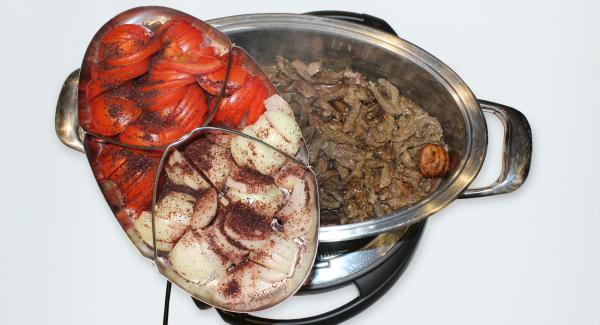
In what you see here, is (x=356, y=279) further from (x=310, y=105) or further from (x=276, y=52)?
(x=276, y=52)

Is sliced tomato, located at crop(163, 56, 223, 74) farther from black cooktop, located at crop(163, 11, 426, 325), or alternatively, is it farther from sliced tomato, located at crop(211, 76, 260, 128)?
black cooktop, located at crop(163, 11, 426, 325)

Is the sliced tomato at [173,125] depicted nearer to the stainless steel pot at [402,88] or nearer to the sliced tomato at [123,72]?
the sliced tomato at [123,72]

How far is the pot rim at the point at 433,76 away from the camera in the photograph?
1460 mm

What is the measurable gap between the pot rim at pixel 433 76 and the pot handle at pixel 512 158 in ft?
0.24

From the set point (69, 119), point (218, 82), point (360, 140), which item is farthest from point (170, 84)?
point (360, 140)

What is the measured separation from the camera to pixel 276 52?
2029mm

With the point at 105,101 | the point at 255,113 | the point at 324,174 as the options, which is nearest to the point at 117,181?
the point at 105,101

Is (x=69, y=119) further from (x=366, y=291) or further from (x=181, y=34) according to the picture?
(x=366, y=291)

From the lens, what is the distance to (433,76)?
1827 millimetres

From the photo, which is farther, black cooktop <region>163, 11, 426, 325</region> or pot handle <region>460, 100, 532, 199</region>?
black cooktop <region>163, 11, 426, 325</region>

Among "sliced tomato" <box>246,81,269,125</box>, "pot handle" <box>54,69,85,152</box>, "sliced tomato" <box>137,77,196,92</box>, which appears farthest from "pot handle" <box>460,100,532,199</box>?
"pot handle" <box>54,69,85,152</box>

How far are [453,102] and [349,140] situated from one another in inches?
16.9

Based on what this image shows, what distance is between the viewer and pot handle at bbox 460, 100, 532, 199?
1.57 m

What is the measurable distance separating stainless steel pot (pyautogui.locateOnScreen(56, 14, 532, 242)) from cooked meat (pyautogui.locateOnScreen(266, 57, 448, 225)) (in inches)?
2.3
